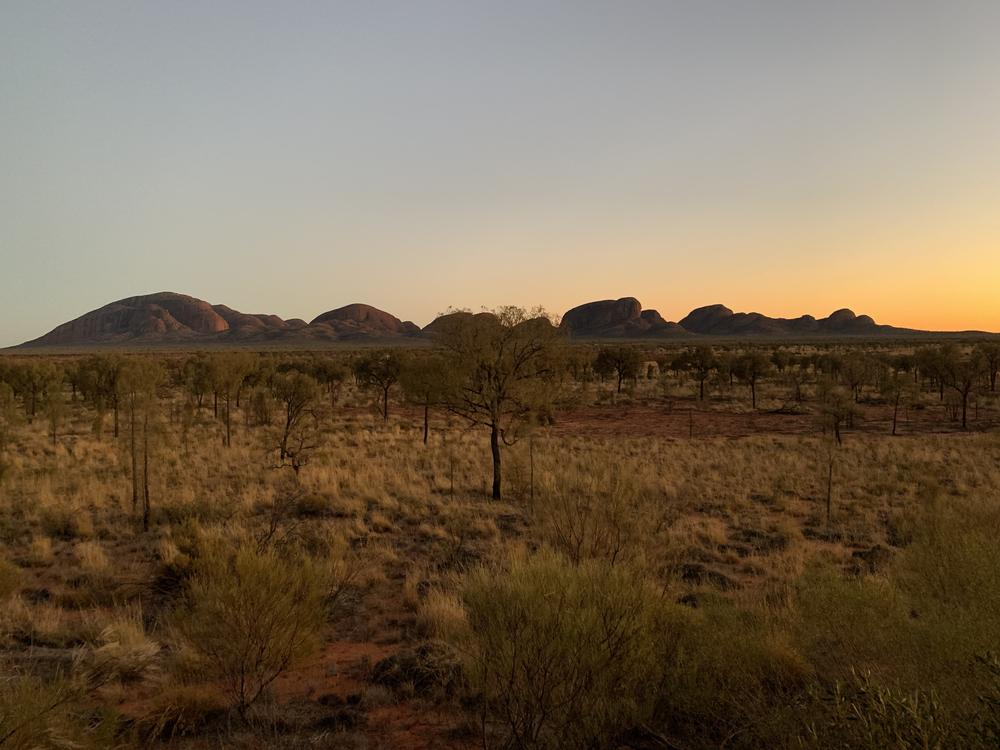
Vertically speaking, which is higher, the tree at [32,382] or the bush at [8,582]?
the tree at [32,382]

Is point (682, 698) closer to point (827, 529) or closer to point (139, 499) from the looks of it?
point (827, 529)

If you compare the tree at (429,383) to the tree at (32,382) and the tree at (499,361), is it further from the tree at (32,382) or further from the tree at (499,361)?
the tree at (32,382)

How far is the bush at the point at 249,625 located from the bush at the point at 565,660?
231cm

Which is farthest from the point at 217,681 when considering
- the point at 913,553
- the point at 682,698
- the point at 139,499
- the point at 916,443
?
the point at 916,443

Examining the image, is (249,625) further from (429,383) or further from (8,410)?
(8,410)

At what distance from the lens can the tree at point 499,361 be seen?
54.7ft

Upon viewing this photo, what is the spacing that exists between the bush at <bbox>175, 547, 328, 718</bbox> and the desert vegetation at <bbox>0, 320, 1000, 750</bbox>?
31 millimetres

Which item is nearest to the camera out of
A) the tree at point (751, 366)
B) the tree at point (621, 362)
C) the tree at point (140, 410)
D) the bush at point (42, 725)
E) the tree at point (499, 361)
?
the bush at point (42, 725)

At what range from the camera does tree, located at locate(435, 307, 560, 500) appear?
16672 millimetres

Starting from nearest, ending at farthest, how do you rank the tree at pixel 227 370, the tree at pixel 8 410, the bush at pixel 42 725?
the bush at pixel 42 725 < the tree at pixel 8 410 < the tree at pixel 227 370

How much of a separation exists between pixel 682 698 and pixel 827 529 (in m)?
10.6

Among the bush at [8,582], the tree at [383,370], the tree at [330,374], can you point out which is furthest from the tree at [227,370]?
the bush at [8,582]

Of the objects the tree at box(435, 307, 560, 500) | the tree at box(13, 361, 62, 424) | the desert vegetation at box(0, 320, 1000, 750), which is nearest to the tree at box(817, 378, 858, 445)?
the desert vegetation at box(0, 320, 1000, 750)

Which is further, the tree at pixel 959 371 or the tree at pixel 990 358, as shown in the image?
the tree at pixel 990 358
